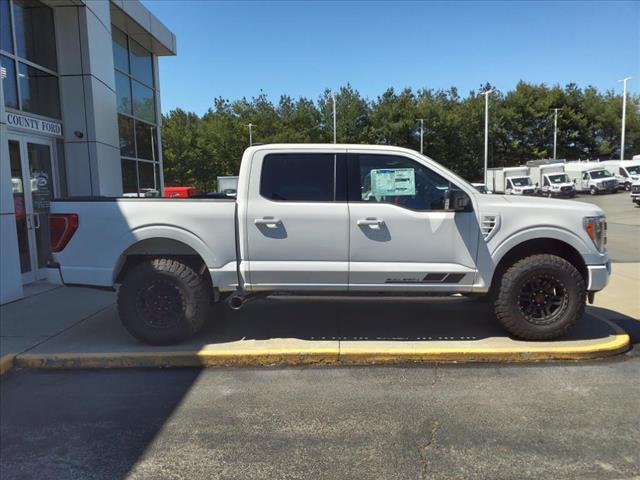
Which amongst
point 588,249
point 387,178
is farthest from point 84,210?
point 588,249

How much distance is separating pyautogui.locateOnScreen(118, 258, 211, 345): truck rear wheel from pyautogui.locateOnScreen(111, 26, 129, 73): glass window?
30.8 feet

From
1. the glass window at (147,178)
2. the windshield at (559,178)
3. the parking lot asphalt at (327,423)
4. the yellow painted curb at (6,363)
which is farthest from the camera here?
the windshield at (559,178)

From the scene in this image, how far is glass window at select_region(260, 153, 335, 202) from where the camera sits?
5.36 metres

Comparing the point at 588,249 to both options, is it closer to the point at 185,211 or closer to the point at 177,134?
the point at 185,211

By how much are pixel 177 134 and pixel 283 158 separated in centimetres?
5947

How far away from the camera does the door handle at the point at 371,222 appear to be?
5.18 m

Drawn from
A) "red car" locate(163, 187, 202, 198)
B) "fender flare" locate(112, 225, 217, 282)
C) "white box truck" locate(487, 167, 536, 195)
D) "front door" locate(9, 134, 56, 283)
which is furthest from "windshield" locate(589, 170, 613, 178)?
"fender flare" locate(112, 225, 217, 282)

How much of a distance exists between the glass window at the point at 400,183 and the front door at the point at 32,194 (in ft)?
19.2

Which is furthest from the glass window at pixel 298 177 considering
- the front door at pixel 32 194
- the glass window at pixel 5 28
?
the glass window at pixel 5 28

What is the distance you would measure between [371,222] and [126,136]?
32.7 feet

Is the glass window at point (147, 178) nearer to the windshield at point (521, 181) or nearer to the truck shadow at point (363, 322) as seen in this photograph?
the truck shadow at point (363, 322)

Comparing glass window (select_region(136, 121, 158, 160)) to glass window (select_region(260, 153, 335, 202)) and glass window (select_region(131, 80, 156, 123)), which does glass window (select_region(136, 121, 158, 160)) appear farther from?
glass window (select_region(260, 153, 335, 202))

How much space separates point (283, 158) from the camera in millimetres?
5477

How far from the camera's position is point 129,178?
13.4 meters
